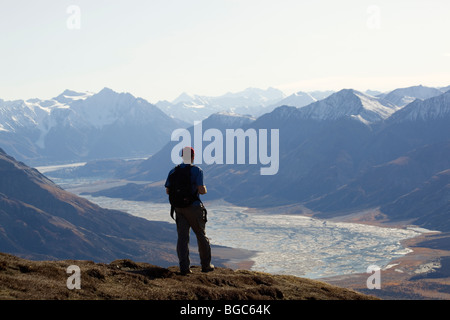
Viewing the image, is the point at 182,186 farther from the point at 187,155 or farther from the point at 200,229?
the point at 200,229

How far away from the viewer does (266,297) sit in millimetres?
22703

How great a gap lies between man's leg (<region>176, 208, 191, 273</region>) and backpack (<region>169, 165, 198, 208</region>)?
41cm

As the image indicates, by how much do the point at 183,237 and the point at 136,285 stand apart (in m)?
3.65

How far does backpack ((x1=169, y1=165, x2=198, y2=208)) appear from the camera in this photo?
24688mm

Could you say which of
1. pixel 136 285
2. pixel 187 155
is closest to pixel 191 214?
pixel 187 155

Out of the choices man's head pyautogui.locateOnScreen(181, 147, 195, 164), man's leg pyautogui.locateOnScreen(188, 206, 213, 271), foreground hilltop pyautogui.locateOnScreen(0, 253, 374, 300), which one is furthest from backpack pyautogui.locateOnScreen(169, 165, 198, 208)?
foreground hilltop pyautogui.locateOnScreen(0, 253, 374, 300)
